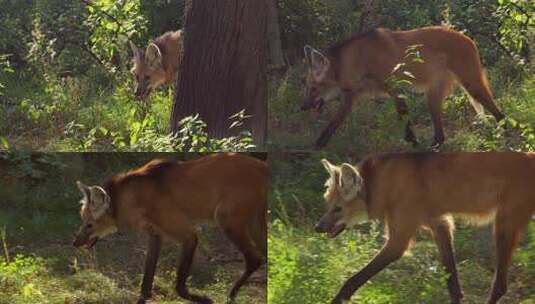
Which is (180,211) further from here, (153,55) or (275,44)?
(153,55)

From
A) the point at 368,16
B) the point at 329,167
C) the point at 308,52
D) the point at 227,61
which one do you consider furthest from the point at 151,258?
the point at 368,16

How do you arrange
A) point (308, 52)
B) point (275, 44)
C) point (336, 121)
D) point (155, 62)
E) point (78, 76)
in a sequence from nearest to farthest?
point (336, 121) → point (308, 52) → point (275, 44) → point (155, 62) → point (78, 76)

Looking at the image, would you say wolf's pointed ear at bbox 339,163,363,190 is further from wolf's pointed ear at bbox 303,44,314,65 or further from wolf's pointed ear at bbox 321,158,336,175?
wolf's pointed ear at bbox 303,44,314,65

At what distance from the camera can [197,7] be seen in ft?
17.3

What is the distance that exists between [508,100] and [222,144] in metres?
1.75

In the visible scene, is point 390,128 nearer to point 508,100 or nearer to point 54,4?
point 508,100

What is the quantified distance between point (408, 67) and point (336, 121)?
0.53 meters

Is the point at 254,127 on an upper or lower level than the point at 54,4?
lower

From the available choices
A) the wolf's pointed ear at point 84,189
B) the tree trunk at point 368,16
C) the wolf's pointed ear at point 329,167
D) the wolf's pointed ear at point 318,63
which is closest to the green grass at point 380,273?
the wolf's pointed ear at point 329,167

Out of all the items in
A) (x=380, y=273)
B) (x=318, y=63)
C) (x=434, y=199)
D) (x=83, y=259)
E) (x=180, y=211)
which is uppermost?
(x=318, y=63)

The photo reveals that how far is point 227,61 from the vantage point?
5230 millimetres

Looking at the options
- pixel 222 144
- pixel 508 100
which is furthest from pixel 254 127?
pixel 508 100

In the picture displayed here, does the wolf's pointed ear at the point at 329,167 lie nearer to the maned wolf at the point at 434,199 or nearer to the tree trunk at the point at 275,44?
the maned wolf at the point at 434,199

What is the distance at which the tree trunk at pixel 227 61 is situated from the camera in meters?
5.21
